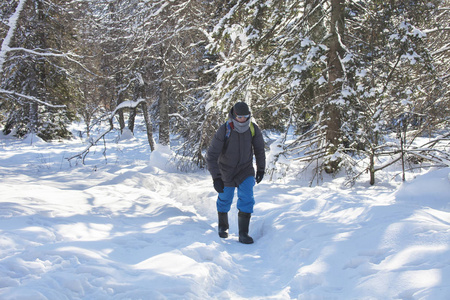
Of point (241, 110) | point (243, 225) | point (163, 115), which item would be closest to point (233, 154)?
point (241, 110)

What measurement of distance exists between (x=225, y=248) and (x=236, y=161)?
1232 millimetres

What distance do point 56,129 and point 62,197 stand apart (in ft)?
46.4

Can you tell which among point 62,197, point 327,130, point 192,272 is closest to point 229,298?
point 192,272

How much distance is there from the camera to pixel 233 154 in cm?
442

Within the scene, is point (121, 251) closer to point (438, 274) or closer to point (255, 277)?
point (255, 277)

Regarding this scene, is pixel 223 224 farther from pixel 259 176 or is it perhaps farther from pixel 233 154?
pixel 233 154

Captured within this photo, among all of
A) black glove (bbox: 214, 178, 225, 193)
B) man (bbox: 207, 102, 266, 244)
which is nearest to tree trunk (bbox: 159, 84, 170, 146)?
man (bbox: 207, 102, 266, 244)

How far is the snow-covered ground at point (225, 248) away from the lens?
2408mm

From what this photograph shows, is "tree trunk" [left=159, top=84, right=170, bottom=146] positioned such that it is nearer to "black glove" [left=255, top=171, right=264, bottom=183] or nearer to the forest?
the forest

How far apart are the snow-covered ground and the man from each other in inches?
16.9

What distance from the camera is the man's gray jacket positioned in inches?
173

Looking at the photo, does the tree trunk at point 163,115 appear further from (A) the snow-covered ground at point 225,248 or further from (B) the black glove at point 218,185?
(B) the black glove at point 218,185

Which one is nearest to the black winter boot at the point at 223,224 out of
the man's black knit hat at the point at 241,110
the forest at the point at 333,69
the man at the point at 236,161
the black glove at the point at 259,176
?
the man at the point at 236,161

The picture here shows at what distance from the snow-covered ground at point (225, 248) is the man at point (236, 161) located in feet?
1.41
